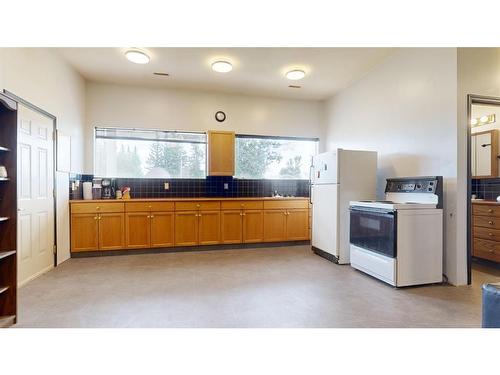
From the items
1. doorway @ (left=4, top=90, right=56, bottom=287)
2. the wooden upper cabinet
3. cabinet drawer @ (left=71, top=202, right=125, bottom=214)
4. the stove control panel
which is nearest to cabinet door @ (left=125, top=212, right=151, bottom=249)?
cabinet drawer @ (left=71, top=202, right=125, bottom=214)

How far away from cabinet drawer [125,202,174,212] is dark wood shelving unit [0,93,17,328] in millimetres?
2053

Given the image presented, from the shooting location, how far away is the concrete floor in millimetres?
2129

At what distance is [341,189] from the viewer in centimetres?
378

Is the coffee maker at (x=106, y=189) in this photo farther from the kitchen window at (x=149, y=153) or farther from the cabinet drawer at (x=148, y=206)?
the cabinet drawer at (x=148, y=206)

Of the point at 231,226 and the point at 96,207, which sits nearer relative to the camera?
the point at 96,207

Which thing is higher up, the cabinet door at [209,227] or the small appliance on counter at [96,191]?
the small appliance on counter at [96,191]

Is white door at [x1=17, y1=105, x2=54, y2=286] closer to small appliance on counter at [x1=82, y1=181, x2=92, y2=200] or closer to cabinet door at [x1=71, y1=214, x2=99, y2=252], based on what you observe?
cabinet door at [x1=71, y1=214, x2=99, y2=252]

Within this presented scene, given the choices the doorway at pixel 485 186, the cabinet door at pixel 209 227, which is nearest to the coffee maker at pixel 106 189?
the cabinet door at pixel 209 227

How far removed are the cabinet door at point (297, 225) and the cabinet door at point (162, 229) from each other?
82.8 inches

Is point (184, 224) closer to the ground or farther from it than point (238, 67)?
closer to the ground

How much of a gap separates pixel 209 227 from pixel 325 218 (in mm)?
1971

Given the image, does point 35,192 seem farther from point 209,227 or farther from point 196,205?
point 209,227

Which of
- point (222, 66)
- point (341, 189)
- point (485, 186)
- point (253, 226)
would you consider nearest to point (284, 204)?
point (253, 226)

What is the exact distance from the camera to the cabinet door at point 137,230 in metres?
4.18
